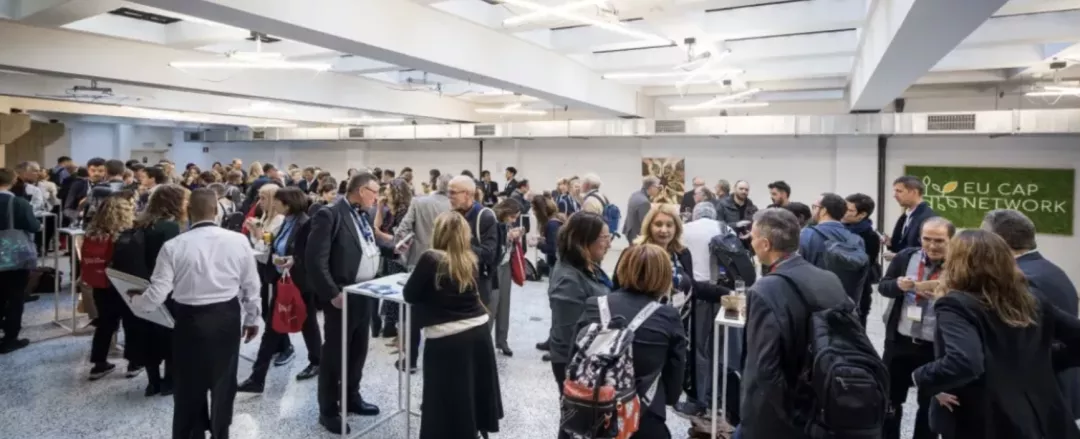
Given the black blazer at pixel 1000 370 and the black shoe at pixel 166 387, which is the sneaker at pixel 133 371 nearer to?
the black shoe at pixel 166 387

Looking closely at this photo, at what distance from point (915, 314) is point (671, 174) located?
8398 millimetres

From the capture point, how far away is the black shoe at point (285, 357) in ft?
15.5

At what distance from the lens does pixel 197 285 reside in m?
2.83

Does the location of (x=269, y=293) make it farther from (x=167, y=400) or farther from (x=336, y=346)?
(x=336, y=346)

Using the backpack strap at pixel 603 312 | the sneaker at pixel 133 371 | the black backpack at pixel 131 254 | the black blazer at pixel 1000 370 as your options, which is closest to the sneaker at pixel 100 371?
the sneaker at pixel 133 371

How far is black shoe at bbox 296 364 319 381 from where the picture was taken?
4391 millimetres

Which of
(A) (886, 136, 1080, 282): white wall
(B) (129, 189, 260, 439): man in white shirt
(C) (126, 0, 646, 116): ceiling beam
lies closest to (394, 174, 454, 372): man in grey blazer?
(C) (126, 0, 646, 116): ceiling beam

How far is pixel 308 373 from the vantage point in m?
4.42

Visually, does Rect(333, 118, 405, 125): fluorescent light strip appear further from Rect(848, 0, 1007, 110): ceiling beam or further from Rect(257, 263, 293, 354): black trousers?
Rect(848, 0, 1007, 110): ceiling beam

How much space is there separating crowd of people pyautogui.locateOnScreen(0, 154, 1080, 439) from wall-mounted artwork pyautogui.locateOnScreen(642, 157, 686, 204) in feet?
21.3

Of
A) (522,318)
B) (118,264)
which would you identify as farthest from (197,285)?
(522,318)

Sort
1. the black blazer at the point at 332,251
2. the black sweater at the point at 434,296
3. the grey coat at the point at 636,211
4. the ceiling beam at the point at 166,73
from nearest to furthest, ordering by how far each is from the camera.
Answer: the black sweater at the point at 434,296 < the black blazer at the point at 332,251 < the ceiling beam at the point at 166,73 < the grey coat at the point at 636,211

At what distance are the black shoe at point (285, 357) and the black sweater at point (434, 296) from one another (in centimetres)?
246

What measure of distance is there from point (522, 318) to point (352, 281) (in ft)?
9.44
